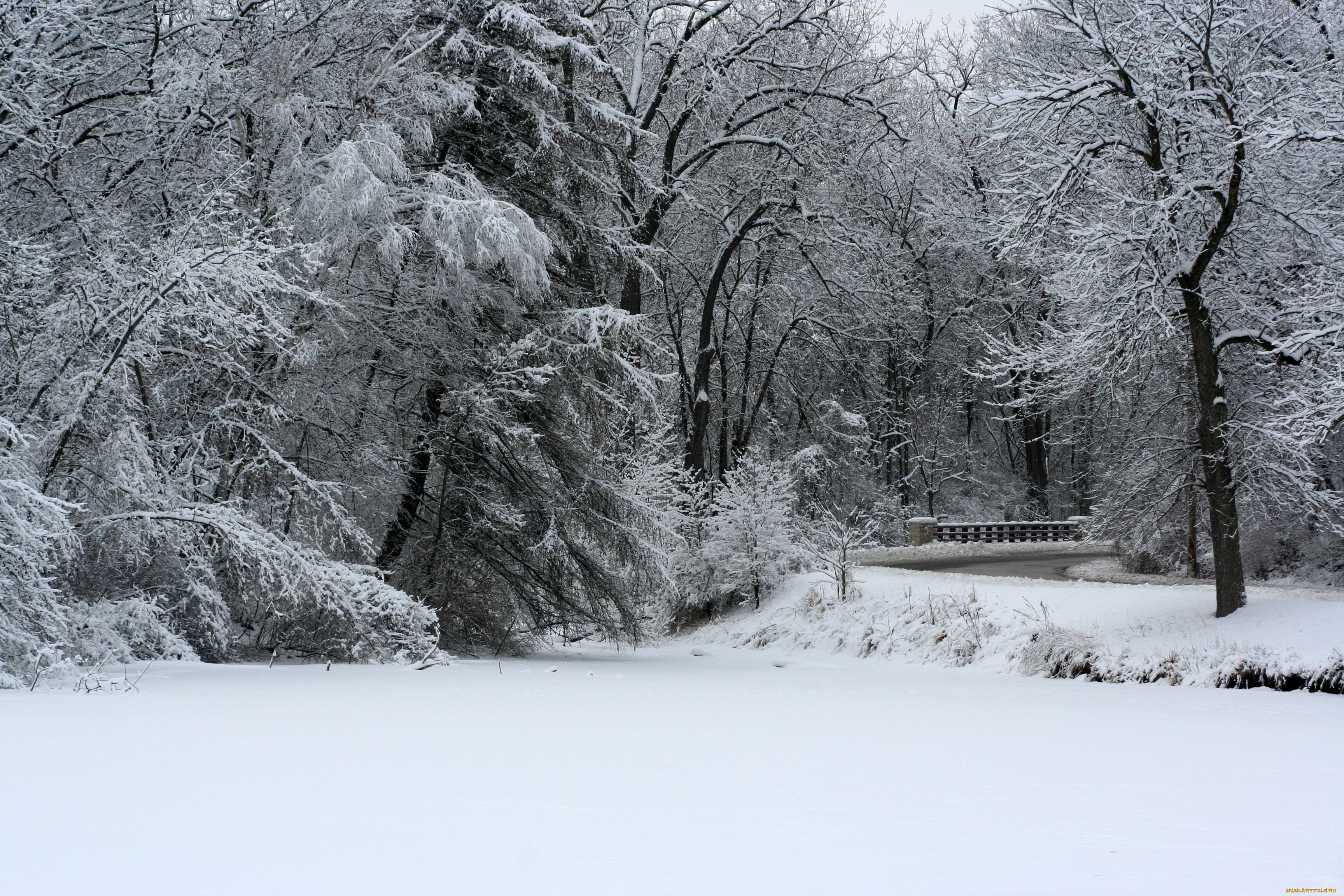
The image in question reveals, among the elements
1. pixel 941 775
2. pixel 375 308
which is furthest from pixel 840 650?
Result: pixel 941 775

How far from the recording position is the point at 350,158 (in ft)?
38.4

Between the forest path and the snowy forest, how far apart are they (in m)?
2.32

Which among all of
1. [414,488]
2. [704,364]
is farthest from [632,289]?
[414,488]

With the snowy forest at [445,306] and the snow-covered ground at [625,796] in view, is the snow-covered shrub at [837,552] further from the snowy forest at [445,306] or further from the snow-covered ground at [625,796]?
the snow-covered ground at [625,796]

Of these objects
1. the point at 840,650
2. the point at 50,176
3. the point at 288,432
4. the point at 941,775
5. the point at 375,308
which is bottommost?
the point at 840,650

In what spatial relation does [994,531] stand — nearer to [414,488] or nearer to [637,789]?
[414,488]

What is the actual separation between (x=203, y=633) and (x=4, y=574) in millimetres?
2831

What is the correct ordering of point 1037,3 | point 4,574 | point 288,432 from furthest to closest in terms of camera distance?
point 1037,3 → point 288,432 → point 4,574

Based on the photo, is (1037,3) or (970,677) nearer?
(970,677)

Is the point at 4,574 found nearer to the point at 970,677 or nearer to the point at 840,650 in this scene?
the point at 970,677

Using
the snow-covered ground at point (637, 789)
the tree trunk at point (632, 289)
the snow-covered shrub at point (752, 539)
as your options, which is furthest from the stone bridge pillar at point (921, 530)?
the snow-covered ground at point (637, 789)

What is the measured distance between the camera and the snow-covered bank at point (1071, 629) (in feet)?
38.5

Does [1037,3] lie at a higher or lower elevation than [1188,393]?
higher

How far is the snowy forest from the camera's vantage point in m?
9.97
